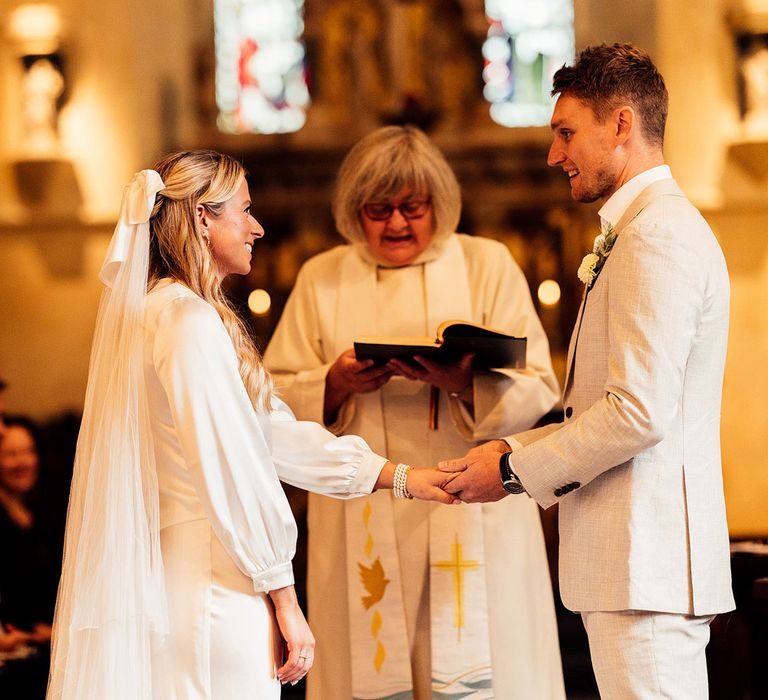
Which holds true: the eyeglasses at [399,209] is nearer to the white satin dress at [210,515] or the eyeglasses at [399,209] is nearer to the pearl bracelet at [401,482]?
the pearl bracelet at [401,482]

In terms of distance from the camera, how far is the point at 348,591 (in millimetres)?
3902

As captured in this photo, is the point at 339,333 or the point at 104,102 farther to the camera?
the point at 104,102

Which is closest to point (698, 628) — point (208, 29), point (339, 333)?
point (339, 333)

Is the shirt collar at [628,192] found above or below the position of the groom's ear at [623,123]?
below

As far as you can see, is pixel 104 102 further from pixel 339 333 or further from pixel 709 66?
pixel 339 333

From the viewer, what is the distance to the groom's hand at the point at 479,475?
3.13 meters

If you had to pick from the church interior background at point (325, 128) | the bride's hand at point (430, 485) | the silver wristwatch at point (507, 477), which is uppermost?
the church interior background at point (325, 128)

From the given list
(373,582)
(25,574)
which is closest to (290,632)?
(373,582)

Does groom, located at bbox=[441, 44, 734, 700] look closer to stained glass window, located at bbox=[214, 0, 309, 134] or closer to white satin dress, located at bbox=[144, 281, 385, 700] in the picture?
white satin dress, located at bbox=[144, 281, 385, 700]

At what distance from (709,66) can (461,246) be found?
4.86 m

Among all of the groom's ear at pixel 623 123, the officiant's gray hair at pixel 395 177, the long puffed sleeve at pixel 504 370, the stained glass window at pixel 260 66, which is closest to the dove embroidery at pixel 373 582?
the long puffed sleeve at pixel 504 370

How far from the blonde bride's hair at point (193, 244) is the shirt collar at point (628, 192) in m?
0.97

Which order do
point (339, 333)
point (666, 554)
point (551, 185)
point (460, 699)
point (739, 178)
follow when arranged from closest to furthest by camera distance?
point (666, 554), point (460, 699), point (339, 333), point (739, 178), point (551, 185)

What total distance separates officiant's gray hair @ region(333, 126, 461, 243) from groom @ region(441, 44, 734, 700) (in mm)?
1023
